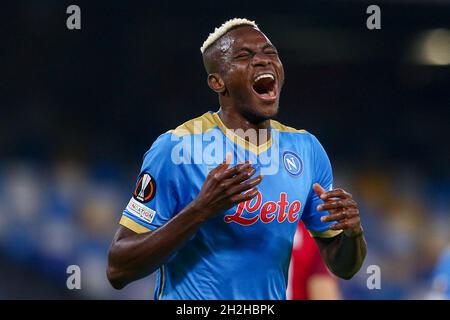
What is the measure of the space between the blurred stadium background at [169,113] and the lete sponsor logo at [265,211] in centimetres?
313

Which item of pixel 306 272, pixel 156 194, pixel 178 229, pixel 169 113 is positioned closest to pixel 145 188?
pixel 156 194

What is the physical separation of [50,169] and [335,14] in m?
2.78

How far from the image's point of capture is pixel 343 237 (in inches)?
112

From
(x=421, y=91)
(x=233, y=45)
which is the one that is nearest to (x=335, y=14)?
(x=421, y=91)

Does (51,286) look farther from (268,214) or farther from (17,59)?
(268,214)

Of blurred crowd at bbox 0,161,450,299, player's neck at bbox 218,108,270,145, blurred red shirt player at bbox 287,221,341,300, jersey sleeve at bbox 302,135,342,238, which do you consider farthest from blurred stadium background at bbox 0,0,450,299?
player's neck at bbox 218,108,270,145

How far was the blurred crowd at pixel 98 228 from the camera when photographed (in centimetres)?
584

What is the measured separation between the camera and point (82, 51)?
20.5 feet

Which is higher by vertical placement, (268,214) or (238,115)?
(238,115)

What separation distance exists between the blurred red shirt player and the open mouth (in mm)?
1643

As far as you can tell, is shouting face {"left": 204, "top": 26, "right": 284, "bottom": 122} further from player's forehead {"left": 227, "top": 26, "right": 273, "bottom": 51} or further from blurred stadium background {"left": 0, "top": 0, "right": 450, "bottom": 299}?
blurred stadium background {"left": 0, "top": 0, "right": 450, "bottom": 299}

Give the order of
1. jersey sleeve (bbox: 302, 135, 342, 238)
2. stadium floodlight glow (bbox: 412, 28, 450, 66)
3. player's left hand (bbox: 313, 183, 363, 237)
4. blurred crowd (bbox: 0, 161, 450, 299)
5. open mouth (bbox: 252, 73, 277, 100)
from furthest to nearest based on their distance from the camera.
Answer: stadium floodlight glow (bbox: 412, 28, 450, 66) < blurred crowd (bbox: 0, 161, 450, 299) < jersey sleeve (bbox: 302, 135, 342, 238) < open mouth (bbox: 252, 73, 277, 100) < player's left hand (bbox: 313, 183, 363, 237)

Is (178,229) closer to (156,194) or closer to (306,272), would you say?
(156,194)

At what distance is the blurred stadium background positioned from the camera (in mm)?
5918
